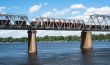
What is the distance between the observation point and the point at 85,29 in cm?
15488

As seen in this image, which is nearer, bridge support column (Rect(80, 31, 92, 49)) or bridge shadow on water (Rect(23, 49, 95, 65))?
bridge shadow on water (Rect(23, 49, 95, 65))

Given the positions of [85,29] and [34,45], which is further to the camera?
[85,29]

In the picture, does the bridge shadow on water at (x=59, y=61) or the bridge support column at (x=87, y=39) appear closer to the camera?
the bridge shadow on water at (x=59, y=61)

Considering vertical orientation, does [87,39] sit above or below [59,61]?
above

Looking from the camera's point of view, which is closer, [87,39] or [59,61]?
[59,61]

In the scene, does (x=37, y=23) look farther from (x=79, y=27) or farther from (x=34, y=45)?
(x=79, y=27)

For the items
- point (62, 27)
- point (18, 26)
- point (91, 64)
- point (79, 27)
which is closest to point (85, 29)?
point (79, 27)

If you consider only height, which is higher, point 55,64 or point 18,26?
point 18,26

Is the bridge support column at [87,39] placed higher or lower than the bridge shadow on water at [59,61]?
higher

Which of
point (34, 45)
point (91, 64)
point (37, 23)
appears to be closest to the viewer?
point (91, 64)

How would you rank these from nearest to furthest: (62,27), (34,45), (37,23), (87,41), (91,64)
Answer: (91,64) → (34,45) → (37,23) → (62,27) → (87,41)

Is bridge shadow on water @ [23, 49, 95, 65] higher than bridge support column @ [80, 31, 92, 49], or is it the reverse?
bridge support column @ [80, 31, 92, 49]

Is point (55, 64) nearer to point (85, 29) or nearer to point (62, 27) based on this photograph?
point (62, 27)

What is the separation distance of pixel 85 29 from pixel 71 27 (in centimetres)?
815
